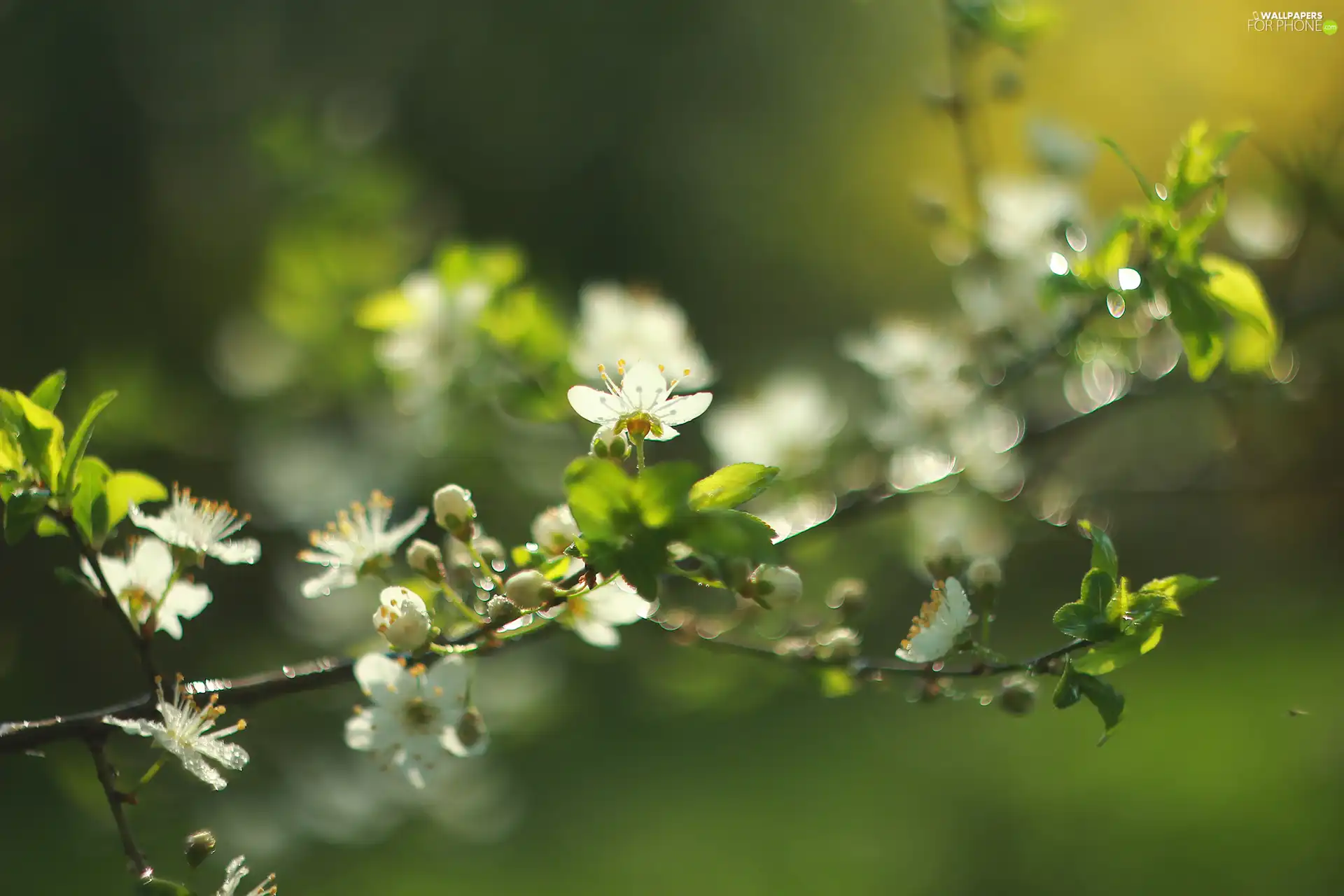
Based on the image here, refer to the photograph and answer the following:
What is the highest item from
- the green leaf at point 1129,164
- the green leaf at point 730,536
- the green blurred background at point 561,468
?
the green leaf at point 1129,164

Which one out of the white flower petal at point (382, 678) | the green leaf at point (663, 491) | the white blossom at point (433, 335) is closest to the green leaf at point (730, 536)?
the green leaf at point (663, 491)

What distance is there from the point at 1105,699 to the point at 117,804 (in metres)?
0.80

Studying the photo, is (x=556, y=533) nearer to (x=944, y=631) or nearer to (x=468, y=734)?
(x=468, y=734)

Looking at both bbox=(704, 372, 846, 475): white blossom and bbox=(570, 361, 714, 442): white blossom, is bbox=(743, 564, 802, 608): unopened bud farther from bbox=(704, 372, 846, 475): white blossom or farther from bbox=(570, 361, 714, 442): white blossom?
bbox=(704, 372, 846, 475): white blossom

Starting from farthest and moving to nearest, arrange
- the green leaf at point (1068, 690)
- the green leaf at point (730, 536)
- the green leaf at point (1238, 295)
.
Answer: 1. the green leaf at point (1238, 295)
2. the green leaf at point (1068, 690)
3. the green leaf at point (730, 536)

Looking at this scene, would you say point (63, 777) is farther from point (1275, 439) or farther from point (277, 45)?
point (277, 45)

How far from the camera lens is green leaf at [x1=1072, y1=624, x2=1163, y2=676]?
2.74 feet

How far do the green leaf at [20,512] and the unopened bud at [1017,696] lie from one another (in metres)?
0.92

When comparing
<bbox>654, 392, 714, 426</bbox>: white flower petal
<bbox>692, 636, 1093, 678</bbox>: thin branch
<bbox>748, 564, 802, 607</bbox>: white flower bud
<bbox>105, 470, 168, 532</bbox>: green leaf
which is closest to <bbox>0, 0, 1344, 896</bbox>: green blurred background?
<bbox>692, 636, 1093, 678</bbox>: thin branch

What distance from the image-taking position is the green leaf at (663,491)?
0.73 meters

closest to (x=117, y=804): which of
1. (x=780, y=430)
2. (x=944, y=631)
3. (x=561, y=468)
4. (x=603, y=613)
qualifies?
(x=603, y=613)

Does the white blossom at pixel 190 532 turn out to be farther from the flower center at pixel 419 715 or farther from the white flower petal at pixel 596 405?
the white flower petal at pixel 596 405

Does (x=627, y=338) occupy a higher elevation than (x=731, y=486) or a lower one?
lower

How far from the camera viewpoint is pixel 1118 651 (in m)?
0.84
